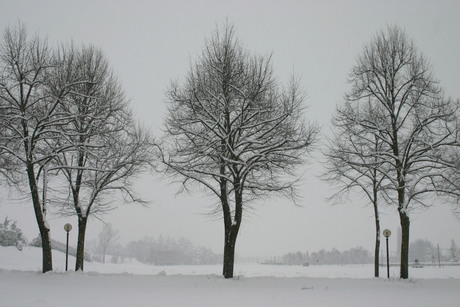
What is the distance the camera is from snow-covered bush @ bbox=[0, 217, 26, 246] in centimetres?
3256

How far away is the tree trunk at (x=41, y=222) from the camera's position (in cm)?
1531

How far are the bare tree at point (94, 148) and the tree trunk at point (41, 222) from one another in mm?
1658

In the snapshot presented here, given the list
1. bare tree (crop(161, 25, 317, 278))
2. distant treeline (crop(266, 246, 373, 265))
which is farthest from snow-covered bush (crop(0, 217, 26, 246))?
distant treeline (crop(266, 246, 373, 265))

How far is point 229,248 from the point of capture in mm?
15508

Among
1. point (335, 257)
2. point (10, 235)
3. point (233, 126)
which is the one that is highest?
point (233, 126)

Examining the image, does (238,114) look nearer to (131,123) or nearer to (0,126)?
(131,123)

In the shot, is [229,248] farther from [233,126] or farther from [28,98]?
[28,98]

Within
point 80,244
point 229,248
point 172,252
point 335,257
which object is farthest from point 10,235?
point 335,257

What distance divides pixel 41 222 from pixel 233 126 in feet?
29.0

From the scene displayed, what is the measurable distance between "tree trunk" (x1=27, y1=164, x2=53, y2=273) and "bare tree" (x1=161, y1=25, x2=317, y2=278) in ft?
17.7

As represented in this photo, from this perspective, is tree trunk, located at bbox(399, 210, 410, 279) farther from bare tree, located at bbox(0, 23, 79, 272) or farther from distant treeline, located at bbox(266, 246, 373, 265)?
distant treeline, located at bbox(266, 246, 373, 265)

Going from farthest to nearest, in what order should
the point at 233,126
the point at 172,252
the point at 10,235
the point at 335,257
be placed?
the point at 335,257 → the point at 172,252 → the point at 10,235 → the point at 233,126

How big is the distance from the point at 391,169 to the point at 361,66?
16.9 feet

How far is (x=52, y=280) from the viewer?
1272 cm
